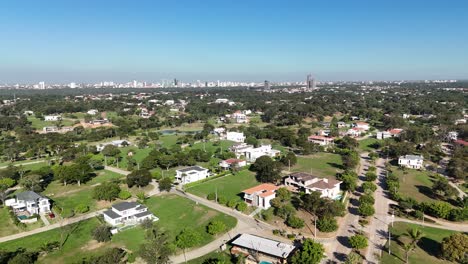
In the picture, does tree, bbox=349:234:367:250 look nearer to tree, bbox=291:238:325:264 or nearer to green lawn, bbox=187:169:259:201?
tree, bbox=291:238:325:264

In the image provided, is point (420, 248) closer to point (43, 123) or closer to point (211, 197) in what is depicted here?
point (211, 197)

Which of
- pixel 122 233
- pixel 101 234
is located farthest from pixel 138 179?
pixel 101 234

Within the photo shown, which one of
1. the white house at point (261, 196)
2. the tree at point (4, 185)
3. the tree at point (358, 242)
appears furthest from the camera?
the tree at point (4, 185)

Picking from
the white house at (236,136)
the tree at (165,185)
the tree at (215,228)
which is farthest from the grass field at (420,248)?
the white house at (236,136)

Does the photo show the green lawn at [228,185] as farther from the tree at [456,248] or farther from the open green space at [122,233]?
the tree at [456,248]

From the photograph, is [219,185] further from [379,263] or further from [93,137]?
[93,137]
